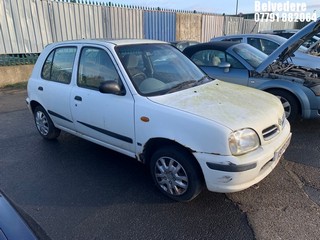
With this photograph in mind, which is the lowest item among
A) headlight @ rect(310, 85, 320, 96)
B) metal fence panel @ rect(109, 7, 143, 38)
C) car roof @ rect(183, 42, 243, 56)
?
headlight @ rect(310, 85, 320, 96)

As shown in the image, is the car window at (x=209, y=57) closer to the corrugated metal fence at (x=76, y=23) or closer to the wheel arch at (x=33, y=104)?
the wheel arch at (x=33, y=104)

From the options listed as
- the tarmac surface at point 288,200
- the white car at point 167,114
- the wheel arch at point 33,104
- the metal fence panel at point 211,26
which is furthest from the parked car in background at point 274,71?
the metal fence panel at point 211,26

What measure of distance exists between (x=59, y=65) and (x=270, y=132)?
3.02m

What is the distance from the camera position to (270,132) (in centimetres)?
266

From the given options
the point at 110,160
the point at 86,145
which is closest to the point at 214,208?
the point at 110,160

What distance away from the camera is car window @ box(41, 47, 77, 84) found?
3.67 meters

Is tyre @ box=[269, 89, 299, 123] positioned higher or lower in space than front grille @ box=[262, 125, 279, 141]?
lower

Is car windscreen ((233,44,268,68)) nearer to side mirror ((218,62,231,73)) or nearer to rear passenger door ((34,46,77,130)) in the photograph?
side mirror ((218,62,231,73))

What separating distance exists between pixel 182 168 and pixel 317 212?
4.59ft

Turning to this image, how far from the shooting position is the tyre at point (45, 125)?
14.1 feet

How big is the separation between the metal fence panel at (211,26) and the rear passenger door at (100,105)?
1369 cm

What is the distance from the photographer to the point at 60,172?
3.46 meters

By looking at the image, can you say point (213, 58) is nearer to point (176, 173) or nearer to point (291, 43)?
point (291, 43)

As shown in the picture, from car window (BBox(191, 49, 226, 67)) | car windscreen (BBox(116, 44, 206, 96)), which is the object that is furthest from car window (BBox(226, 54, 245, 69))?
car windscreen (BBox(116, 44, 206, 96))
